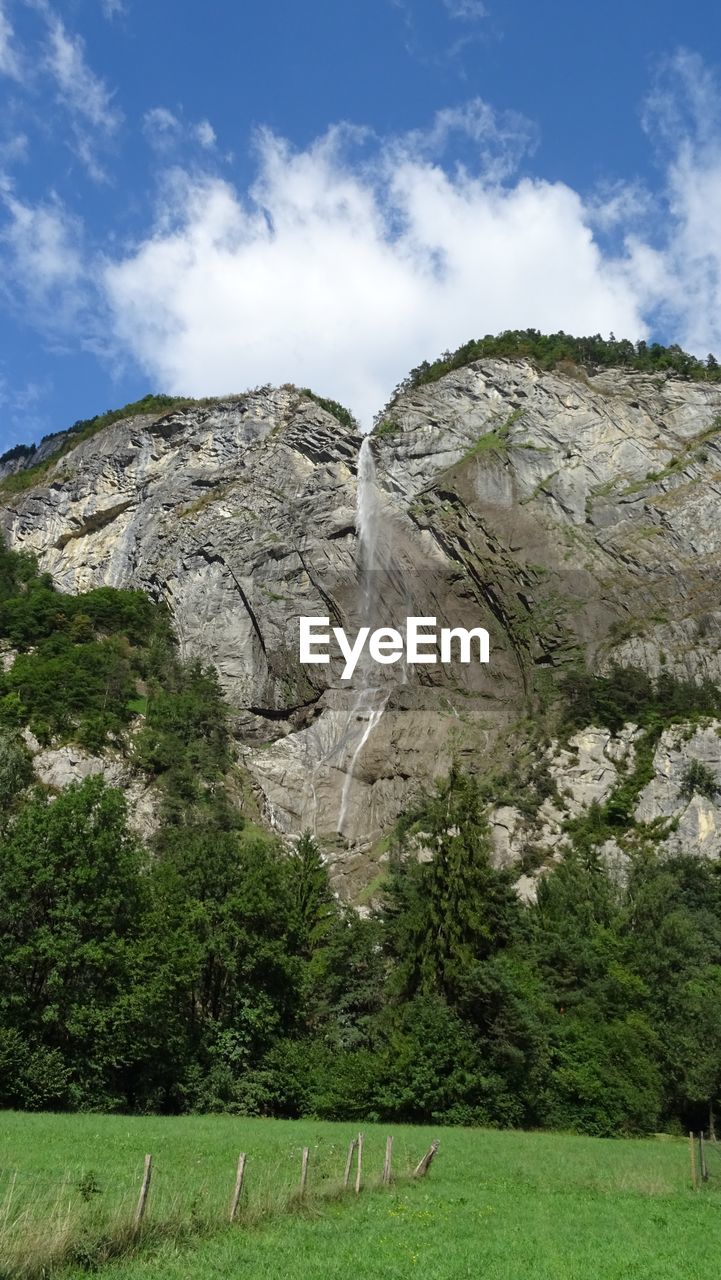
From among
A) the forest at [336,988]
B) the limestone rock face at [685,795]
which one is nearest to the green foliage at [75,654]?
the forest at [336,988]

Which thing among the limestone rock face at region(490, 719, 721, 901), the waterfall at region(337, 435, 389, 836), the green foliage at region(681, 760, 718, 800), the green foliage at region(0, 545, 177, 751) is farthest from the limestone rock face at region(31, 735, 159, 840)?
the green foliage at region(681, 760, 718, 800)

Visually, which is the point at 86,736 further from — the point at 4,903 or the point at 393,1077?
the point at 393,1077

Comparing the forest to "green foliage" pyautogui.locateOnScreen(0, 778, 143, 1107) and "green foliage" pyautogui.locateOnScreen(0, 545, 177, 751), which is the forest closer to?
"green foliage" pyautogui.locateOnScreen(0, 778, 143, 1107)

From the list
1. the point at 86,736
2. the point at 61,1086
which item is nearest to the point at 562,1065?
the point at 61,1086

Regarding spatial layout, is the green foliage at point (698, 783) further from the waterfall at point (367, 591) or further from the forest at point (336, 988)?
the waterfall at point (367, 591)

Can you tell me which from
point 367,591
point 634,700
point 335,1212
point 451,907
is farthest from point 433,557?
point 335,1212
